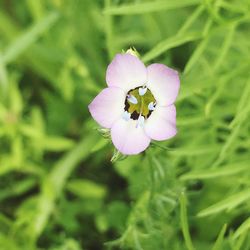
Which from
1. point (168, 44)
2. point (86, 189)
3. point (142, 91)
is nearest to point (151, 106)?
point (142, 91)

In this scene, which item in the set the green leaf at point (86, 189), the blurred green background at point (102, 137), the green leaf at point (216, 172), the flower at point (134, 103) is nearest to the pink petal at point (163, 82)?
the flower at point (134, 103)

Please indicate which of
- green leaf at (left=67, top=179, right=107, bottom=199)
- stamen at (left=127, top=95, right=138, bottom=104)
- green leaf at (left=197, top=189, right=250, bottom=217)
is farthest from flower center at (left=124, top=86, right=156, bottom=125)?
green leaf at (left=67, top=179, right=107, bottom=199)

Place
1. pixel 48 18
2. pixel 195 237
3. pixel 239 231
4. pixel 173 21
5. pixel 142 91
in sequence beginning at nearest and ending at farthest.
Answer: pixel 142 91 < pixel 239 231 < pixel 195 237 < pixel 48 18 < pixel 173 21

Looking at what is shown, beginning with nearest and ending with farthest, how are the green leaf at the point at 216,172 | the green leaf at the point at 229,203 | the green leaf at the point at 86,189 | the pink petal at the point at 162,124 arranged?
1. the pink petal at the point at 162,124
2. the green leaf at the point at 229,203
3. the green leaf at the point at 216,172
4. the green leaf at the point at 86,189

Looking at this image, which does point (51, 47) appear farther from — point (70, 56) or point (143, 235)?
point (143, 235)

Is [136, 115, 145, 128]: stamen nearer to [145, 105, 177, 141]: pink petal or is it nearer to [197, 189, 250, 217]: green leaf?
[145, 105, 177, 141]: pink petal

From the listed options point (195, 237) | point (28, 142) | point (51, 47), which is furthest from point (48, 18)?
point (195, 237)

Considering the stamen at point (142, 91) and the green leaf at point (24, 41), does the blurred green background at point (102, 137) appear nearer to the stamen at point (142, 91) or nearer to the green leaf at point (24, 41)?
the green leaf at point (24, 41)
